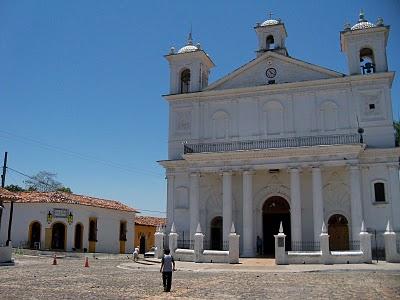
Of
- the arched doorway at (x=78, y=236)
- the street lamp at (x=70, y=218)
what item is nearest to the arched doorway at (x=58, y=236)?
the street lamp at (x=70, y=218)

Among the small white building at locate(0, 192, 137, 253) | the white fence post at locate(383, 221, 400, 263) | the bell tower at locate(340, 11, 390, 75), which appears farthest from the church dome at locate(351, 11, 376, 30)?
the small white building at locate(0, 192, 137, 253)

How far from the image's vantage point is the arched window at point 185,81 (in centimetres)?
3146

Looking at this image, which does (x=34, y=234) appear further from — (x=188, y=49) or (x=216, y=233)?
(x=188, y=49)

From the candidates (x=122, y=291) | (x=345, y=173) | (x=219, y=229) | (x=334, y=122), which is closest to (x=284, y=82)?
(x=334, y=122)

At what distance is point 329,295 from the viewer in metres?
10.8

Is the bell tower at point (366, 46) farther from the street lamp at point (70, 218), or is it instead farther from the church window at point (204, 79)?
the street lamp at point (70, 218)

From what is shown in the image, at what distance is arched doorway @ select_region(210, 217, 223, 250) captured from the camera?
92.8 ft

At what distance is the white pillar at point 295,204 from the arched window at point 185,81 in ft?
33.8

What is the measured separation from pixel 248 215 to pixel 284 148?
4296mm

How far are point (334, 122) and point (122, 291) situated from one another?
19057mm

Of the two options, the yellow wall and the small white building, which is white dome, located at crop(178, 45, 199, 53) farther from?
the yellow wall

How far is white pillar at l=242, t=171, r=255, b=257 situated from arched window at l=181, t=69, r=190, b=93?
8.63 metres

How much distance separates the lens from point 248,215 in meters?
25.8

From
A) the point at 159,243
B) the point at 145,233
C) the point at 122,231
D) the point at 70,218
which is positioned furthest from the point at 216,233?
the point at 145,233
